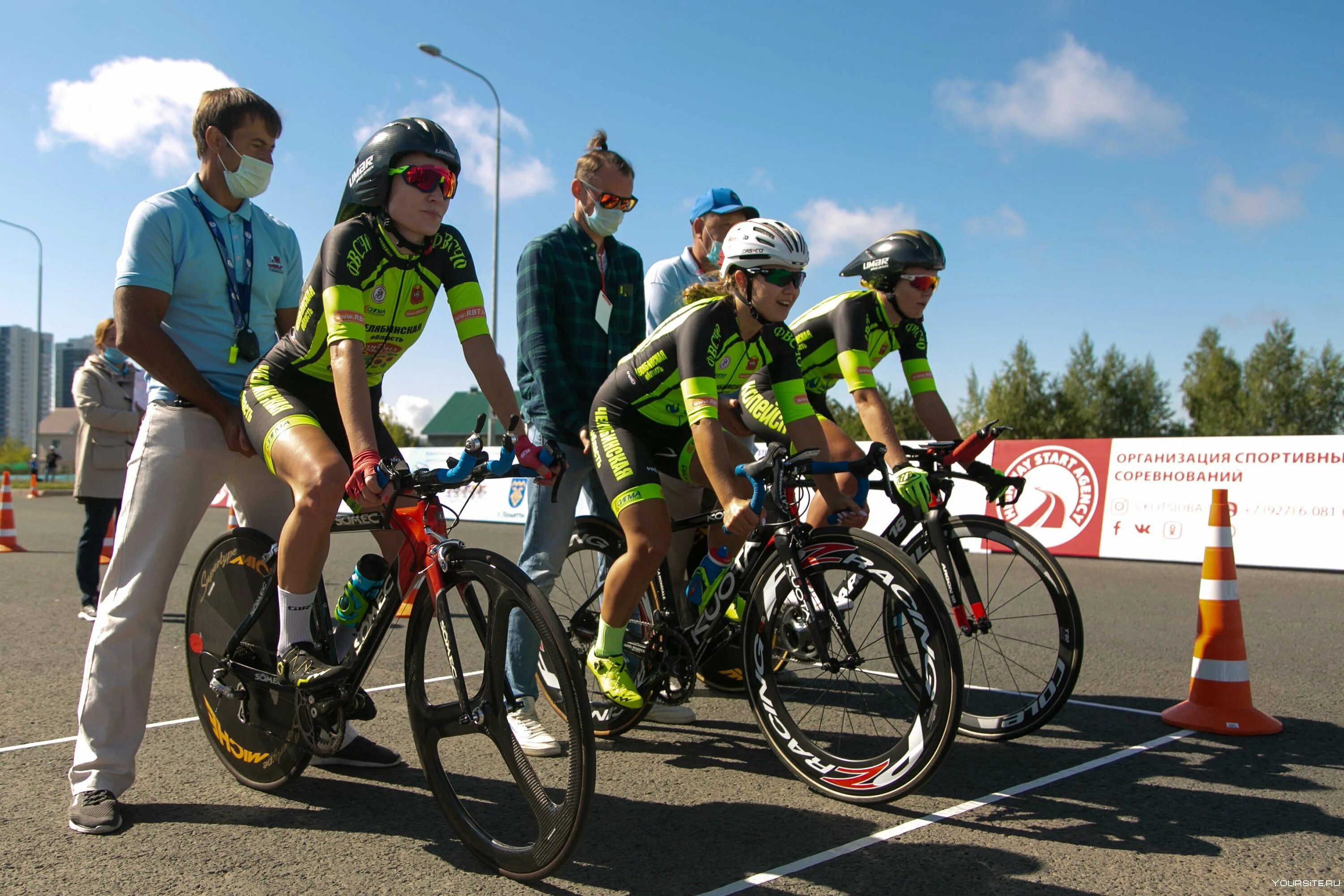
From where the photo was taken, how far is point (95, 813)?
9.92 ft

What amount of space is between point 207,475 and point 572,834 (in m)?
1.94

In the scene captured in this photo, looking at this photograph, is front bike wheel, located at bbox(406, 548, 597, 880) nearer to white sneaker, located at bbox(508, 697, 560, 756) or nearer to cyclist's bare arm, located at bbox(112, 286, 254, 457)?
white sneaker, located at bbox(508, 697, 560, 756)

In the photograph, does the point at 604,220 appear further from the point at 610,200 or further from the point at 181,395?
the point at 181,395

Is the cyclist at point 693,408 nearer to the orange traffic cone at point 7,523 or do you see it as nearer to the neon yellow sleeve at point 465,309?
the neon yellow sleeve at point 465,309

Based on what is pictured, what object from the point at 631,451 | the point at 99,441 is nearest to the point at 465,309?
the point at 631,451

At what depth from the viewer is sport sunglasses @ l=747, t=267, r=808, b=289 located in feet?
12.3

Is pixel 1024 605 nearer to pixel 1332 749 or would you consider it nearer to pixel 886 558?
pixel 1332 749

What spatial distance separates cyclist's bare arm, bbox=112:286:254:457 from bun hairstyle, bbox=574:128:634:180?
1913 mm

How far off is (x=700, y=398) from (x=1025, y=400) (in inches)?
3045

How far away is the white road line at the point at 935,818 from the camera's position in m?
2.64

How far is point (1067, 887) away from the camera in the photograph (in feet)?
8.53

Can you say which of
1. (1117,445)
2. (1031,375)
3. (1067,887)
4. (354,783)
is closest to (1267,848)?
(1067,887)

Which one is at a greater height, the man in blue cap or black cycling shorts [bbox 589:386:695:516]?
the man in blue cap

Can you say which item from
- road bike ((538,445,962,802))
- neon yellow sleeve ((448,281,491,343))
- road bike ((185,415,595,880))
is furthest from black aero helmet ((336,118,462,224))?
road bike ((538,445,962,802))
